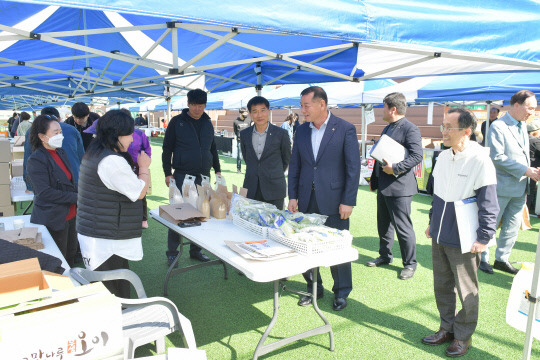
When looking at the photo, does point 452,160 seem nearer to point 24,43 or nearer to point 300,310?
point 300,310

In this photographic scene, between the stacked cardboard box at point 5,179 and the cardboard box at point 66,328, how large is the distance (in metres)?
3.90

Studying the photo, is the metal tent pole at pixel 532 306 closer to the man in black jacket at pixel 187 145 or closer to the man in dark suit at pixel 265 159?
the man in dark suit at pixel 265 159

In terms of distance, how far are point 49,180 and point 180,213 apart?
1118 mm

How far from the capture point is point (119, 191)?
2273 millimetres

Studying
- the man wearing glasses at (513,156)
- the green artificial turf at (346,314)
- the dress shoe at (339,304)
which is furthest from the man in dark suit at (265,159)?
the man wearing glasses at (513,156)

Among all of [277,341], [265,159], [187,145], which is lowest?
[277,341]

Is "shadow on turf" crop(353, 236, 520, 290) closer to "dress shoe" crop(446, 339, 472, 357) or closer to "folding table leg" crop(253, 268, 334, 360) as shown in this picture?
"dress shoe" crop(446, 339, 472, 357)

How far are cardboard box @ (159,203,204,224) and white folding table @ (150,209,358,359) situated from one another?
0.05 m

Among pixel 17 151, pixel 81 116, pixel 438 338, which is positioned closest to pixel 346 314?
pixel 438 338

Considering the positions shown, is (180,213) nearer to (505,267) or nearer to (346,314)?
(346,314)

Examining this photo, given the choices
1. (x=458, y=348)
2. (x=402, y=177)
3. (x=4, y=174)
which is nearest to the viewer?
(x=458, y=348)

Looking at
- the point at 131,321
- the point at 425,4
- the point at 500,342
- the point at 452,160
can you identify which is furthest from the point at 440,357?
the point at 425,4

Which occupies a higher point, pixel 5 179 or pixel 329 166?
pixel 329 166

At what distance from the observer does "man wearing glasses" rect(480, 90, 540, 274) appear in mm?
3688
